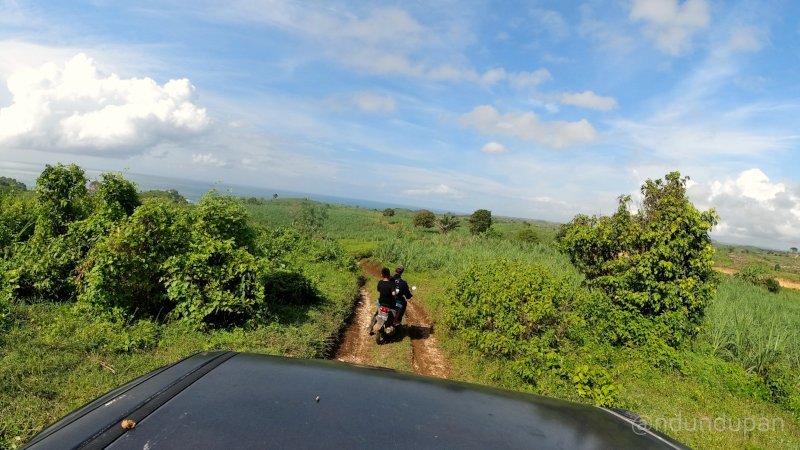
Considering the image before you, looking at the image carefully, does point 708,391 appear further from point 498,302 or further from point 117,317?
point 117,317

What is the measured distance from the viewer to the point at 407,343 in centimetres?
989

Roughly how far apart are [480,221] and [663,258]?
36572 millimetres

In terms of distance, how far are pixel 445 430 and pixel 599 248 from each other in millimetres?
9610

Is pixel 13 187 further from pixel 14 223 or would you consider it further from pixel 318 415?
pixel 318 415

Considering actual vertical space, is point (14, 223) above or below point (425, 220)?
below

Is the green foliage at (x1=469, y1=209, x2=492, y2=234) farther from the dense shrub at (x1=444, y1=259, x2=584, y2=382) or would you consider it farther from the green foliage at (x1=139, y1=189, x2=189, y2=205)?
the dense shrub at (x1=444, y1=259, x2=584, y2=382)

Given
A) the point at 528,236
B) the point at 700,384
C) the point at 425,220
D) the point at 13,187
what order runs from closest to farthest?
1. the point at 700,384
2. the point at 13,187
3. the point at 528,236
4. the point at 425,220

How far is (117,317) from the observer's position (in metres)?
7.76

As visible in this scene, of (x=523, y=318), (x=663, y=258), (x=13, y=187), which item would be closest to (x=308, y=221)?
(x=13, y=187)

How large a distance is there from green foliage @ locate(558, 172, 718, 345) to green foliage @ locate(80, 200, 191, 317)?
9.71m

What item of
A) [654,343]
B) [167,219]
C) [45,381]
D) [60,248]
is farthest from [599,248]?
[60,248]

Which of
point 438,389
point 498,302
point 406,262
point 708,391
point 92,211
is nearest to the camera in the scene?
point 438,389

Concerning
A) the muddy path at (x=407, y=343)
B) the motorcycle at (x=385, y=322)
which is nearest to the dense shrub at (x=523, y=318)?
the muddy path at (x=407, y=343)

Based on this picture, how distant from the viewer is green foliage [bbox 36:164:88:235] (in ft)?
30.4
